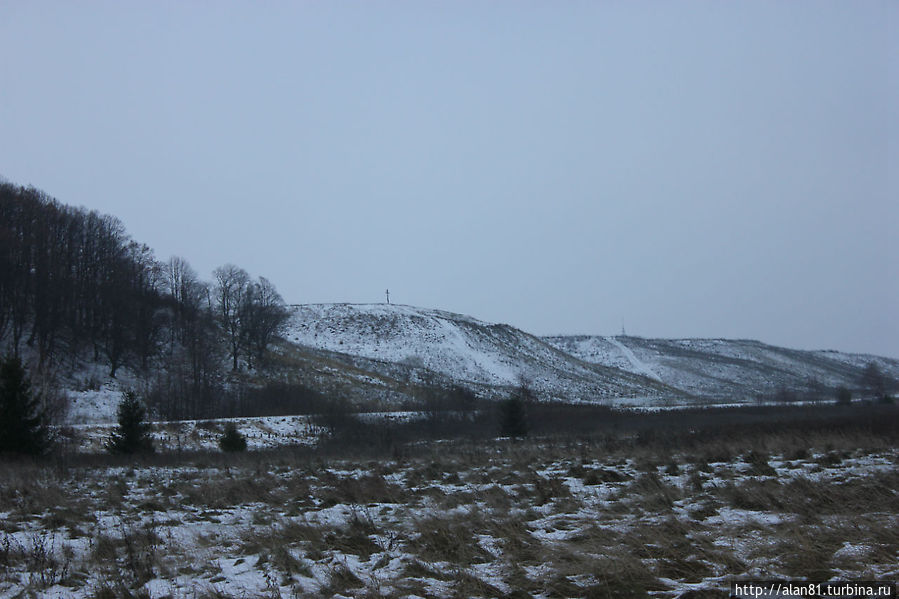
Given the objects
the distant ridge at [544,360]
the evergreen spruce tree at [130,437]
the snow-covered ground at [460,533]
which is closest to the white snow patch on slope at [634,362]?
the distant ridge at [544,360]

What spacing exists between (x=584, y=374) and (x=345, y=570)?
81.4 metres

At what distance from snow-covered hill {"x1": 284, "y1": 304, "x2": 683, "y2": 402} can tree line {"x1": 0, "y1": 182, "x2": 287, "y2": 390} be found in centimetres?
1601

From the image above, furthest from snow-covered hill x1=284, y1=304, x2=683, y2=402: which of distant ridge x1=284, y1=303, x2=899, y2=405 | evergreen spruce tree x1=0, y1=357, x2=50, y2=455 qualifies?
evergreen spruce tree x1=0, y1=357, x2=50, y2=455

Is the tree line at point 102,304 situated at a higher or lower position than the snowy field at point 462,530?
higher

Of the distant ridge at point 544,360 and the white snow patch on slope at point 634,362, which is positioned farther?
the white snow patch on slope at point 634,362

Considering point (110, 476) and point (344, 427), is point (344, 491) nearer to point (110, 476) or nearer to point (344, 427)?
point (110, 476)

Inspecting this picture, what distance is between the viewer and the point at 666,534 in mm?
7184

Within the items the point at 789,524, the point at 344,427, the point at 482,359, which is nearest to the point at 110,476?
the point at 789,524

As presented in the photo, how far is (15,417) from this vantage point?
62.3 feet

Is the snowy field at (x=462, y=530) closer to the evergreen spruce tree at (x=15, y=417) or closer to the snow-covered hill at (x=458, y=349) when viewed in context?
the evergreen spruce tree at (x=15, y=417)

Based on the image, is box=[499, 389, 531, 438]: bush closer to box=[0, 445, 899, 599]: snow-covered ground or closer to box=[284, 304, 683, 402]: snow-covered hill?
box=[0, 445, 899, 599]: snow-covered ground

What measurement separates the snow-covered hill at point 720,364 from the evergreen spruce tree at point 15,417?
83490mm

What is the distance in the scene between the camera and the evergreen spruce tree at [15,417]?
1883 centimetres

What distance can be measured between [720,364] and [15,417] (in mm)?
114303
